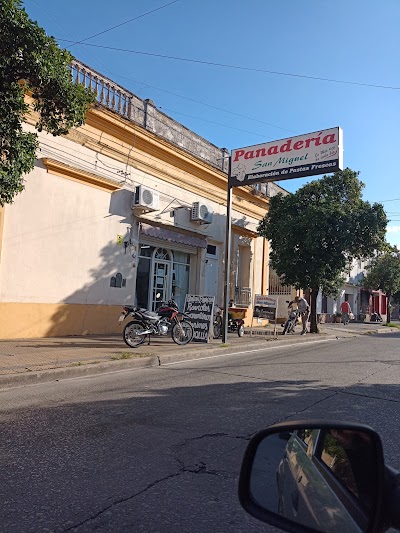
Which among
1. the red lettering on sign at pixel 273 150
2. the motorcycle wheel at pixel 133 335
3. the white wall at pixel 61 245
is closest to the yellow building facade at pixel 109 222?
the white wall at pixel 61 245

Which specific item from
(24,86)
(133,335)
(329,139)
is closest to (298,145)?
(329,139)

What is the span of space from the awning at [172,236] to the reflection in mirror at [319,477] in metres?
14.0

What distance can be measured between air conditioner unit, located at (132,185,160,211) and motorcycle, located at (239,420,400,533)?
1347 cm

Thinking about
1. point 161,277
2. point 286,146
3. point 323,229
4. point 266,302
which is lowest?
point 266,302

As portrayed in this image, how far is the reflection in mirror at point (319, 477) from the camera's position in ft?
4.97

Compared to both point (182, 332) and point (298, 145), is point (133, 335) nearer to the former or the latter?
point (182, 332)

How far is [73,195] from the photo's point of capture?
1320 cm

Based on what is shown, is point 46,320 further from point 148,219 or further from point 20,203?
point 148,219

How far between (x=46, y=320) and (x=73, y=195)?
11.7 ft

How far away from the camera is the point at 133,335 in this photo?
1163cm

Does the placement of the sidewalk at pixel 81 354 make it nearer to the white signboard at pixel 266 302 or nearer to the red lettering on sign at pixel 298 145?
the white signboard at pixel 266 302

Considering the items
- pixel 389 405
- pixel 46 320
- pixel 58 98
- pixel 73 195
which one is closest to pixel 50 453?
pixel 389 405

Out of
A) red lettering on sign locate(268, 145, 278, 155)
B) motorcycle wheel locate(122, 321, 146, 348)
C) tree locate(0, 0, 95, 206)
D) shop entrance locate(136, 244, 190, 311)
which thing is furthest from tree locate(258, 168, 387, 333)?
tree locate(0, 0, 95, 206)

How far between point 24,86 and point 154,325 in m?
6.34
